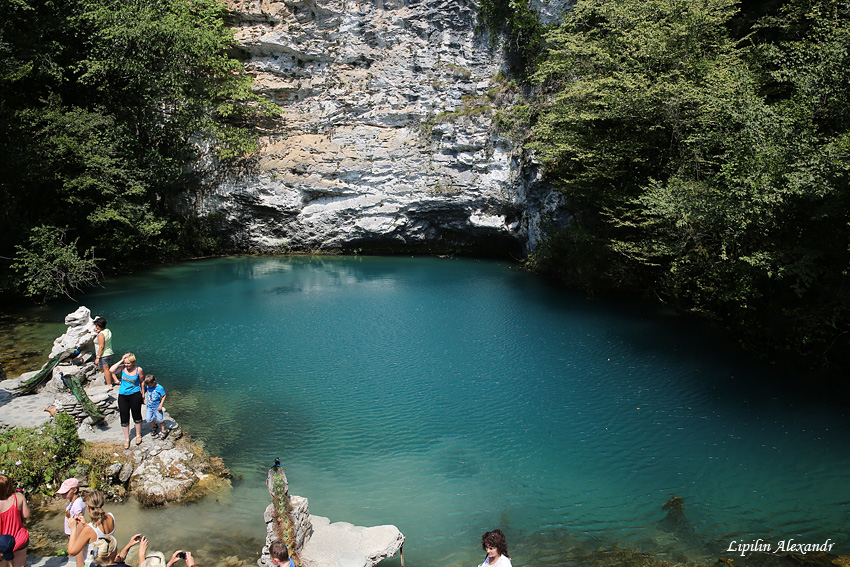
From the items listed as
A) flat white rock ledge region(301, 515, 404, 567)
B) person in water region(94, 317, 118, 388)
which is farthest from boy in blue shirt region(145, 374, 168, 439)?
flat white rock ledge region(301, 515, 404, 567)

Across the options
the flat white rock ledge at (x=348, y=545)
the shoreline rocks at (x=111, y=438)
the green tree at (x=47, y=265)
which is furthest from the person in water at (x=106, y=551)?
the green tree at (x=47, y=265)

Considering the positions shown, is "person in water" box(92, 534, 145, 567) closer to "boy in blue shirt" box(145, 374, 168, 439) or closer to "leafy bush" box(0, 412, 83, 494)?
"leafy bush" box(0, 412, 83, 494)

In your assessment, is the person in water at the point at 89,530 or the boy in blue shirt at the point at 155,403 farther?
the boy in blue shirt at the point at 155,403

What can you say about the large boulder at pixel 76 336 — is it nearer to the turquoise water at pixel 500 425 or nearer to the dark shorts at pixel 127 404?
the turquoise water at pixel 500 425

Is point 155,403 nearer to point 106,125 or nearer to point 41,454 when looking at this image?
point 41,454

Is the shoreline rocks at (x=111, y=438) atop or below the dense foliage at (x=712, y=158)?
below

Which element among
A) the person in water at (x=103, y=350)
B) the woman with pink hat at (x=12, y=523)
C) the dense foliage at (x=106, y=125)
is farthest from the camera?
the dense foliage at (x=106, y=125)

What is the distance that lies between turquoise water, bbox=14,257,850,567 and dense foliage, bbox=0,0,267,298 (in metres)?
4.39

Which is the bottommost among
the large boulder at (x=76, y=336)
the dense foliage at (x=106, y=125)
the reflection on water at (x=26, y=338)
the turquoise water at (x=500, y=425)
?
the reflection on water at (x=26, y=338)

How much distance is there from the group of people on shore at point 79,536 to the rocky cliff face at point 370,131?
27490 mm

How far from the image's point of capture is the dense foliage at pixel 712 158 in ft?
42.3

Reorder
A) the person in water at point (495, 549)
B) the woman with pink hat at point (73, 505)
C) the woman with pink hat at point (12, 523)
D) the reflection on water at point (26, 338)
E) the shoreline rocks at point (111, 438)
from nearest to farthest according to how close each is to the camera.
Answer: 1. the person in water at point (495, 549)
2. the woman with pink hat at point (12, 523)
3. the woman with pink hat at point (73, 505)
4. the shoreline rocks at point (111, 438)
5. the reflection on water at point (26, 338)

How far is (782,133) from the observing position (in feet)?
44.4

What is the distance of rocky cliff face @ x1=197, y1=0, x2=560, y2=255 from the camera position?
3250 cm
